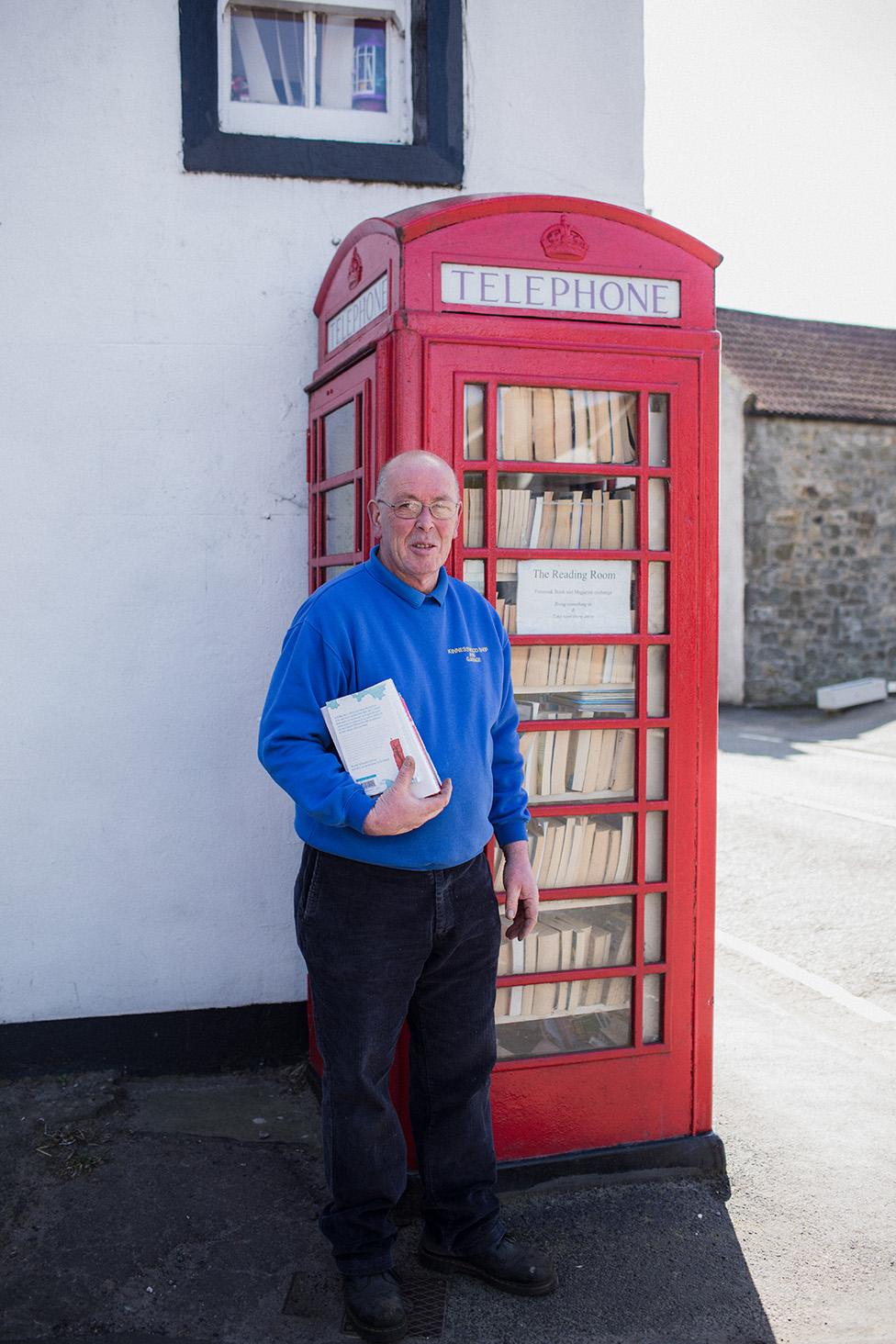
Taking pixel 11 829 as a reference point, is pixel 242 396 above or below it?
above

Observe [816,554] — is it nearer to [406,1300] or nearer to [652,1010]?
[652,1010]

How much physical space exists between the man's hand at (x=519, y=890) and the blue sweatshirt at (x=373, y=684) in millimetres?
202

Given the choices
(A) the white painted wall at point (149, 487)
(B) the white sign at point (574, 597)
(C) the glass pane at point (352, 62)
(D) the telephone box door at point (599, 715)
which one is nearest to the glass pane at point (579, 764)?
(D) the telephone box door at point (599, 715)

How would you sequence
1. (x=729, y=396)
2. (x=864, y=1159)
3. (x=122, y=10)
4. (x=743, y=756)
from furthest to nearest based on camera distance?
(x=729, y=396) → (x=743, y=756) → (x=122, y=10) → (x=864, y=1159)

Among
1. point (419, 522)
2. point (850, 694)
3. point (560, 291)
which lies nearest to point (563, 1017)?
point (419, 522)

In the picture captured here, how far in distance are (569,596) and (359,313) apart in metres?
1.17

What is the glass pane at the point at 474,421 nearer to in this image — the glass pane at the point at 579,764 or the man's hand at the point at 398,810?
the glass pane at the point at 579,764

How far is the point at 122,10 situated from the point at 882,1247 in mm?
4850

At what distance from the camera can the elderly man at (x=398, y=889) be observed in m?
2.87

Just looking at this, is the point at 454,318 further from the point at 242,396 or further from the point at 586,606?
the point at 242,396

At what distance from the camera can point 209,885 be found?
4.43m

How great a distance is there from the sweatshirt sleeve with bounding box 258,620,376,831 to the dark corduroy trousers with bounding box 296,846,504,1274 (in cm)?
27

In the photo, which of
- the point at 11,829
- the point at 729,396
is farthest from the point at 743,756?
Result: the point at 11,829

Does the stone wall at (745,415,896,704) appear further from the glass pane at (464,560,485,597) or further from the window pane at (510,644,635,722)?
the glass pane at (464,560,485,597)
